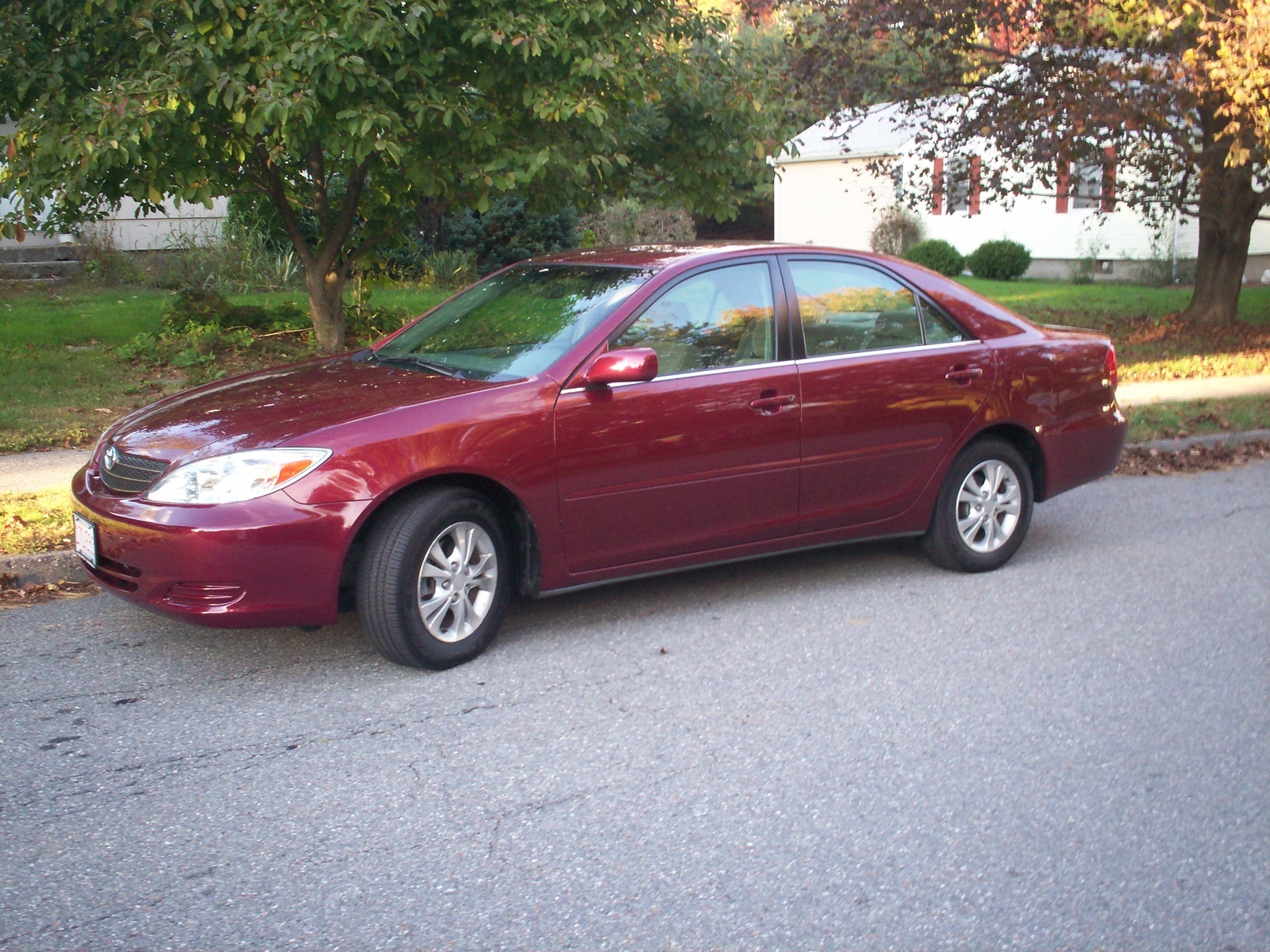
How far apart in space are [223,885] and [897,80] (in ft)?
50.6

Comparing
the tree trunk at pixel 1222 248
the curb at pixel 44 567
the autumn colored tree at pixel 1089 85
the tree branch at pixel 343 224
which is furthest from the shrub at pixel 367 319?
the tree trunk at pixel 1222 248

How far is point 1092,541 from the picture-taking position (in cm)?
713

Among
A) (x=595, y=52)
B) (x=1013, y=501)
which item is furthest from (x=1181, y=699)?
(x=595, y=52)

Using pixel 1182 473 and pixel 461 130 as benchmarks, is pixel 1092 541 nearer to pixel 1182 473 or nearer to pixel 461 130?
pixel 1182 473

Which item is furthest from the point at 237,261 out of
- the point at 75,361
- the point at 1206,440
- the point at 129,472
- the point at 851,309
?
the point at 129,472

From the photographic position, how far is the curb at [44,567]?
594 cm

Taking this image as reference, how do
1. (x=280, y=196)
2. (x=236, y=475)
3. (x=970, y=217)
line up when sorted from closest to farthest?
1. (x=236, y=475)
2. (x=280, y=196)
3. (x=970, y=217)

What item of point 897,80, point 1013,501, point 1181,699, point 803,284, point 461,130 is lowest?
point 1181,699

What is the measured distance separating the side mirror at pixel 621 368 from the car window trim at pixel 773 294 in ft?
1.07

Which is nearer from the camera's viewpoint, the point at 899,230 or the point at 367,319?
the point at 367,319

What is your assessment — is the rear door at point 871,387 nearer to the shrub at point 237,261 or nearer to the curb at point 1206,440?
the curb at point 1206,440

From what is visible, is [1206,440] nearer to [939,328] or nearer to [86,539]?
[939,328]

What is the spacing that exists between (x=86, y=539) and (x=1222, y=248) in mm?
16305

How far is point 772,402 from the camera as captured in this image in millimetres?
5656
